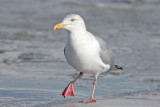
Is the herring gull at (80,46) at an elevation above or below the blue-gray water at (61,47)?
above

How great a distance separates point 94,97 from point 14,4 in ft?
32.2

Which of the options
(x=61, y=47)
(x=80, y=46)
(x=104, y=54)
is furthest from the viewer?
(x=61, y=47)

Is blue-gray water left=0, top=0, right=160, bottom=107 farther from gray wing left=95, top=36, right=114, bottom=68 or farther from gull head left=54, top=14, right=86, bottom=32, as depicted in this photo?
gull head left=54, top=14, right=86, bottom=32

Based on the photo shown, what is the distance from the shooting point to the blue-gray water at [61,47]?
613 centimetres

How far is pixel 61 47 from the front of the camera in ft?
30.2

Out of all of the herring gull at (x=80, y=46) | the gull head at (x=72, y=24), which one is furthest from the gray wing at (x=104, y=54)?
the gull head at (x=72, y=24)

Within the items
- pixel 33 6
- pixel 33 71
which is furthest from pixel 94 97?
pixel 33 6

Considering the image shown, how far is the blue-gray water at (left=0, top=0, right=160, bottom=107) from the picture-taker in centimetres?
613

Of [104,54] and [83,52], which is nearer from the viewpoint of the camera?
[83,52]

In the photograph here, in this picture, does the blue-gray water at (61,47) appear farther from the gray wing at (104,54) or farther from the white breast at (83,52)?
the white breast at (83,52)

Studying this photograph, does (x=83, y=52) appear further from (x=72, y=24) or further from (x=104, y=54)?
(x=104, y=54)

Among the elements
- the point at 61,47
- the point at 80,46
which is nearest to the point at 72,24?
the point at 80,46

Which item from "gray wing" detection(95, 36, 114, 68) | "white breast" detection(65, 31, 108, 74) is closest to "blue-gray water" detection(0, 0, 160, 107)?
"gray wing" detection(95, 36, 114, 68)

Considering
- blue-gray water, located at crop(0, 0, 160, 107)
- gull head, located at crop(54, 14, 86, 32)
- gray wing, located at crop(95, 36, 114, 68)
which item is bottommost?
blue-gray water, located at crop(0, 0, 160, 107)
